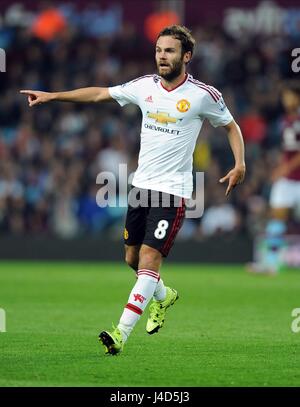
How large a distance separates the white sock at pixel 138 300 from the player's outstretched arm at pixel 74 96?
1.45 m

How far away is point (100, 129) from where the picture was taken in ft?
67.8

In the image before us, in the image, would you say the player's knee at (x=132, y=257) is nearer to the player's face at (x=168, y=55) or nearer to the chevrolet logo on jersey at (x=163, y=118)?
the chevrolet logo on jersey at (x=163, y=118)

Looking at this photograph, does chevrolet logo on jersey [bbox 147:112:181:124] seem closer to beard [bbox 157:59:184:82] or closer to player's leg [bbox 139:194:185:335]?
beard [bbox 157:59:184:82]

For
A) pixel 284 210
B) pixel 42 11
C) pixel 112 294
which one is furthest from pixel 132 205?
pixel 42 11

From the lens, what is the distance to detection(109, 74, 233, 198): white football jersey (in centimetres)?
846

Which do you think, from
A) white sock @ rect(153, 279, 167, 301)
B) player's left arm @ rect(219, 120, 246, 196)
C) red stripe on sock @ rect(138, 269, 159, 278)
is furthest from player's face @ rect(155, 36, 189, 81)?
white sock @ rect(153, 279, 167, 301)

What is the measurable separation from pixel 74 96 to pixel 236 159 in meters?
1.37

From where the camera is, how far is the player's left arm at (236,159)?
323 inches

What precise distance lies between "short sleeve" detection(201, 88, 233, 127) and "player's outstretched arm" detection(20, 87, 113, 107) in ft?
2.53

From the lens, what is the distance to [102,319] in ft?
34.5

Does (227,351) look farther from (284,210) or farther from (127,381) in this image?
(284,210)

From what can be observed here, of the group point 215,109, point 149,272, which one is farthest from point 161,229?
point 215,109
